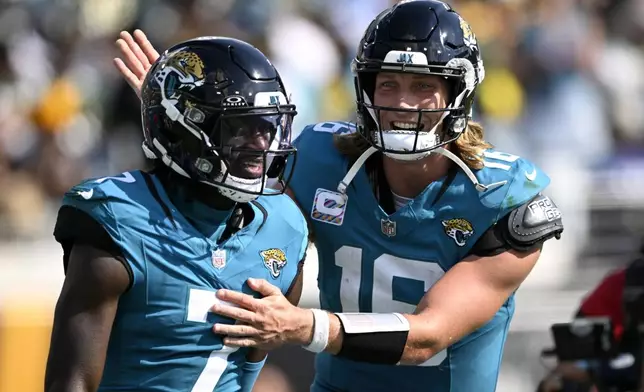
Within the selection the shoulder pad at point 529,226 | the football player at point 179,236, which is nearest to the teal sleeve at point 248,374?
the football player at point 179,236

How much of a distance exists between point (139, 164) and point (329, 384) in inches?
166

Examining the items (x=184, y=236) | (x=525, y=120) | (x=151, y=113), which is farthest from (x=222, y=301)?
(x=525, y=120)

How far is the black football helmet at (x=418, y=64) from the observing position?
350cm

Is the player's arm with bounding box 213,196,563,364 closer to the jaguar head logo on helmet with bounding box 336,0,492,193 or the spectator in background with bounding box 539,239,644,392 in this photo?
the jaguar head logo on helmet with bounding box 336,0,492,193

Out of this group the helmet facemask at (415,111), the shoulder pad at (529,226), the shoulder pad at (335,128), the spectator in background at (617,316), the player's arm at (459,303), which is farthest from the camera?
the spectator in background at (617,316)

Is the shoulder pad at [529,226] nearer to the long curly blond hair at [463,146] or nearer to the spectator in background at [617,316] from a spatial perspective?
the long curly blond hair at [463,146]

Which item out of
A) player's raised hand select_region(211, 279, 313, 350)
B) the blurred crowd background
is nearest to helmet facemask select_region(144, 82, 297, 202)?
player's raised hand select_region(211, 279, 313, 350)

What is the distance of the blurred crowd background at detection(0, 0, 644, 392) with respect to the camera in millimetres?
7410

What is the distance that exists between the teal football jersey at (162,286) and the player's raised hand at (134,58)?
32.9 inches

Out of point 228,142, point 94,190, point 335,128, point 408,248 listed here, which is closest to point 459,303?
point 408,248

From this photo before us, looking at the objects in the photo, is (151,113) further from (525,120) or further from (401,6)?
(525,120)

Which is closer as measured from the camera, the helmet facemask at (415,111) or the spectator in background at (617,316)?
the helmet facemask at (415,111)

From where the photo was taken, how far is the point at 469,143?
148 inches

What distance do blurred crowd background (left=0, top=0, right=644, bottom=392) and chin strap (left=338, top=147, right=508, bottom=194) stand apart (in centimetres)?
297
